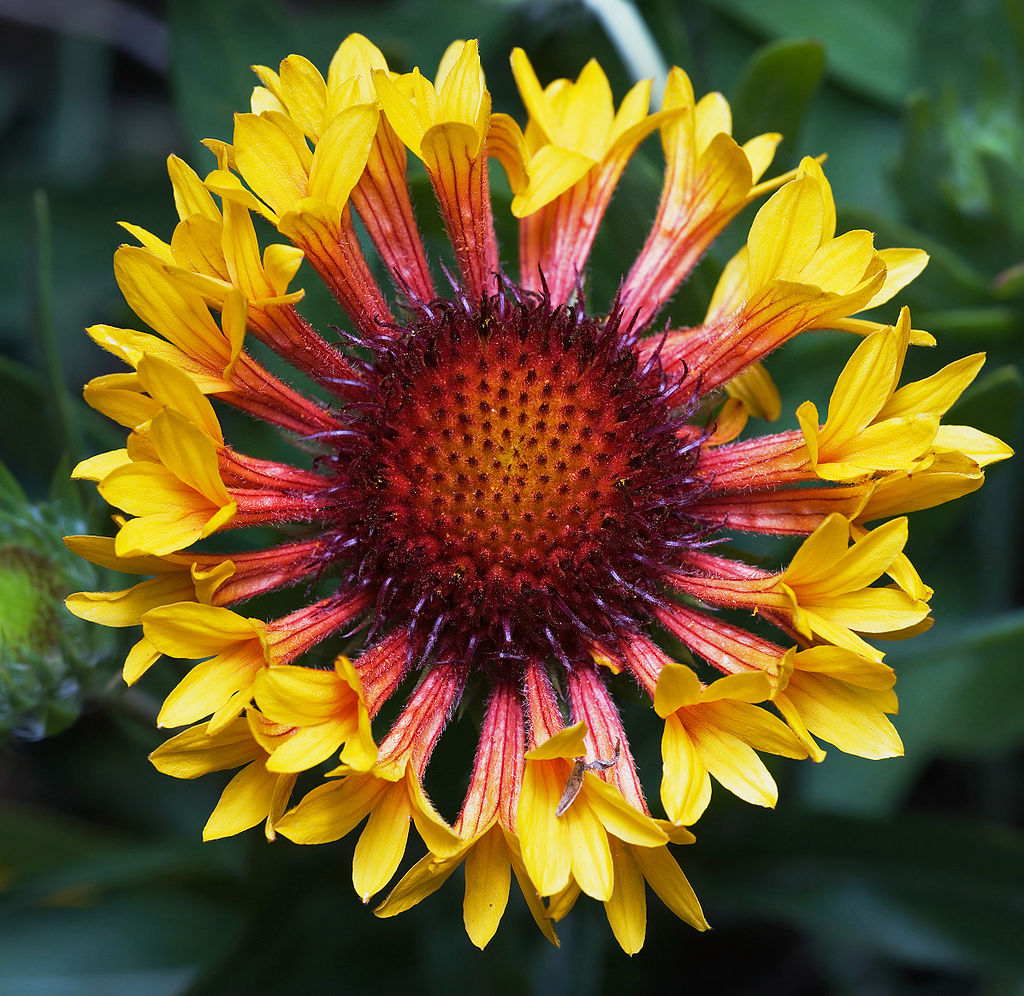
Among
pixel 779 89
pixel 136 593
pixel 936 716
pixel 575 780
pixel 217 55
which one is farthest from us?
pixel 936 716

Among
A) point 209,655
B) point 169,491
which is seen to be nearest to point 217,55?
point 169,491

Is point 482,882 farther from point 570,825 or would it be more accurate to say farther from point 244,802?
point 244,802

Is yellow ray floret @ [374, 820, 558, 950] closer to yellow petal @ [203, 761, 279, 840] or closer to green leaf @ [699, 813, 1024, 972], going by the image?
yellow petal @ [203, 761, 279, 840]

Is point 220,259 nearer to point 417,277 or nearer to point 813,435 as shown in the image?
point 417,277

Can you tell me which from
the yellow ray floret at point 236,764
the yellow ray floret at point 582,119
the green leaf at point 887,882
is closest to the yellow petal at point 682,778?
the yellow ray floret at point 236,764

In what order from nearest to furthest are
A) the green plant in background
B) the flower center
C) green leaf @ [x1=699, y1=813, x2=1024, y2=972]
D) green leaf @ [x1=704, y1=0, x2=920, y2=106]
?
1. the flower center
2. the green plant in background
3. green leaf @ [x1=699, y1=813, x2=1024, y2=972]
4. green leaf @ [x1=704, y1=0, x2=920, y2=106]

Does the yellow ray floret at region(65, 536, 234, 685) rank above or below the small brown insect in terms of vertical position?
above

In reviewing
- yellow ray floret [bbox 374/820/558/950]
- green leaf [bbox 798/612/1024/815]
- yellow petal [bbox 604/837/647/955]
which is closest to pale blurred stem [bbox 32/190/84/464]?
yellow ray floret [bbox 374/820/558/950]
